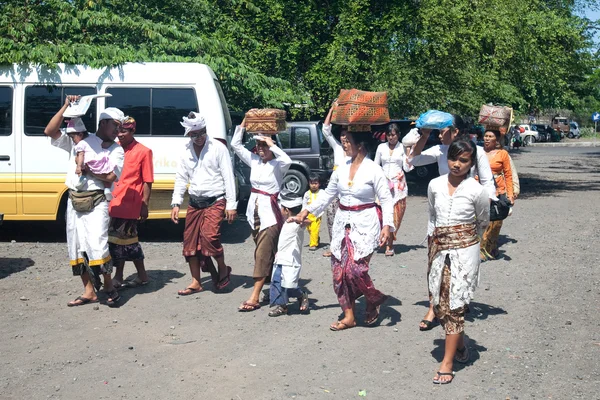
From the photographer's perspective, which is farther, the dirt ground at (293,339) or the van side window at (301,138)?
the van side window at (301,138)

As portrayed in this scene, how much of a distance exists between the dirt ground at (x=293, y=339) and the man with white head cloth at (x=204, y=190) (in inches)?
25.0

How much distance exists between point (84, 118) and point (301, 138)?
8.09 meters

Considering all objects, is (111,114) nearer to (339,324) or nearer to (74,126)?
(74,126)

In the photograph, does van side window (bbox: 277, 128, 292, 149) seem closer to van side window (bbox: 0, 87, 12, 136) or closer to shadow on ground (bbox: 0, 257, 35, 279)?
van side window (bbox: 0, 87, 12, 136)

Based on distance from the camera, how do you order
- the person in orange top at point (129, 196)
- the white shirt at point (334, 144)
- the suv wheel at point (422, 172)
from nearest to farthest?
the person in orange top at point (129, 196) < the white shirt at point (334, 144) < the suv wheel at point (422, 172)

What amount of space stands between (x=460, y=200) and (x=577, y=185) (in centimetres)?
1942

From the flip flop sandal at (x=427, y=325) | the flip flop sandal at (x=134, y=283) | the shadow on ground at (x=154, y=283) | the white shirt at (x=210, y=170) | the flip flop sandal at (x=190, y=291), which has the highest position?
the white shirt at (x=210, y=170)

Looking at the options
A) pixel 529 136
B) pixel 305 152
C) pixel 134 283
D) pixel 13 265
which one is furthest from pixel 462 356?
pixel 529 136

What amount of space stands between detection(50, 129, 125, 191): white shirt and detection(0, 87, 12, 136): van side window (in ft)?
13.6

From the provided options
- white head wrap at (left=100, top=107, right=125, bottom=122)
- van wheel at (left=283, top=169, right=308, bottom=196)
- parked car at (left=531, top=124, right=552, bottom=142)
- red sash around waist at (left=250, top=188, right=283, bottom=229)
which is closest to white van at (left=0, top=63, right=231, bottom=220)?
white head wrap at (left=100, top=107, right=125, bottom=122)

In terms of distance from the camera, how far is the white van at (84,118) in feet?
37.7

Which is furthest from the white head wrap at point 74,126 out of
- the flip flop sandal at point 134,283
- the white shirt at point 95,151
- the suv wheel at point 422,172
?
the suv wheel at point 422,172

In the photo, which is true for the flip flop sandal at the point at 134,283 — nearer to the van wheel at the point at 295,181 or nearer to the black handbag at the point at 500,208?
the black handbag at the point at 500,208

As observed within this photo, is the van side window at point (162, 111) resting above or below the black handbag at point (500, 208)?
above
